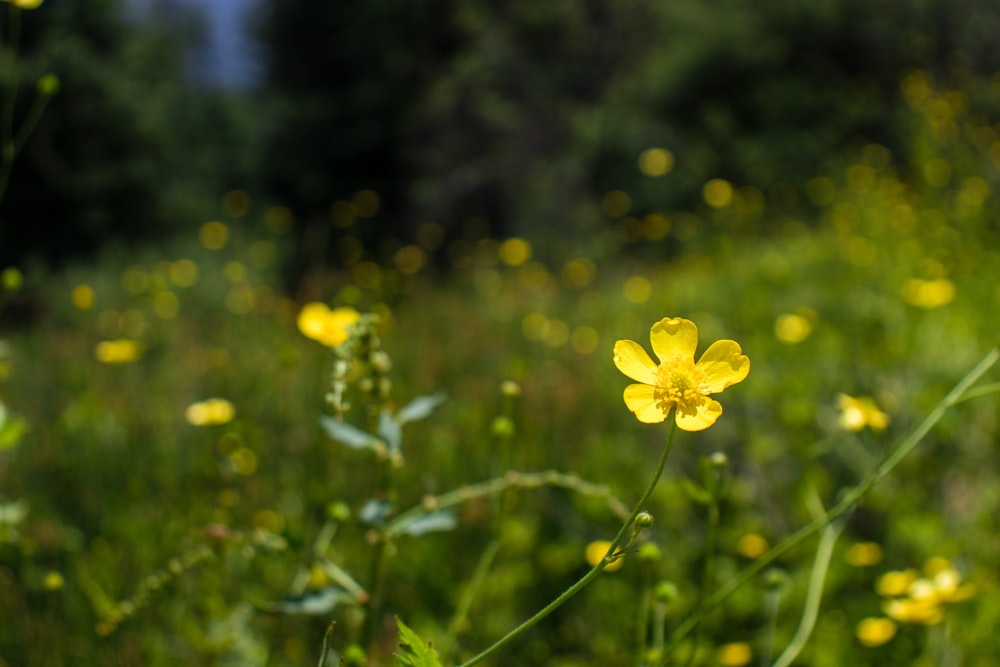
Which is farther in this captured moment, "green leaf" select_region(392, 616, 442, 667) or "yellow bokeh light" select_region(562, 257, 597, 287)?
"yellow bokeh light" select_region(562, 257, 597, 287)

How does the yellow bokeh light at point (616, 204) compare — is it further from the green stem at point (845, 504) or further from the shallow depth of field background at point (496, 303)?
the green stem at point (845, 504)

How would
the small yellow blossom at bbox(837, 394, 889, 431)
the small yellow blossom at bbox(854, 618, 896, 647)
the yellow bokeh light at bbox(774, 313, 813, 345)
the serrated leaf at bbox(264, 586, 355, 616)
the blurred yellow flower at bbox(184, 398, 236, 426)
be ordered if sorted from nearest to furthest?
the serrated leaf at bbox(264, 586, 355, 616), the small yellow blossom at bbox(837, 394, 889, 431), the small yellow blossom at bbox(854, 618, 896, 647), the blurred yellow flower at bbox(184, 398, 236, 426), the yellow bokeh light at bbox(774, 313, 813, 345)

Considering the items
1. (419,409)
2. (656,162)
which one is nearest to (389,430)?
(419,409)

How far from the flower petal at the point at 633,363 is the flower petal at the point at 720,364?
0.13 feet

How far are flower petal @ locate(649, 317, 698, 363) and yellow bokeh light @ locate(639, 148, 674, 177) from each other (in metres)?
6.24

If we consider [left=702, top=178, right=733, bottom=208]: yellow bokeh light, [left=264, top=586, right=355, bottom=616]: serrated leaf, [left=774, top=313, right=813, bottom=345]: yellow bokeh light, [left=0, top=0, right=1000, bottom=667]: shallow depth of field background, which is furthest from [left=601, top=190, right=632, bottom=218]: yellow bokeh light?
[left=264, top=586, right=355, bottom=616]: serrated leaf

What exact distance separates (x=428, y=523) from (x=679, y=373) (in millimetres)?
331

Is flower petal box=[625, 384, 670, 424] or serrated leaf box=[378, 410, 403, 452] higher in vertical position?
flower petal box=[625, 384, 670, 424]

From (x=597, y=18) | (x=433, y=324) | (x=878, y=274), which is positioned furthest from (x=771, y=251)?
(x=597, y=18)

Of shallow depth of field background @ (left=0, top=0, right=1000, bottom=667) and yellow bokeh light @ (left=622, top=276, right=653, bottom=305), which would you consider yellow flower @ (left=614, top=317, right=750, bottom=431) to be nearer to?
shallow depth of field background @ (left=0, top=0, right=1000, bottom=667)

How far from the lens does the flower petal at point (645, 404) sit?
2.00 feet

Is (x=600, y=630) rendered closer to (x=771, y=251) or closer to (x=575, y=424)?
(x=575, y=424)

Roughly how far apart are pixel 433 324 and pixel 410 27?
5.00 metres

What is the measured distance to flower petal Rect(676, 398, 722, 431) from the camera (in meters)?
0.59
